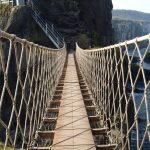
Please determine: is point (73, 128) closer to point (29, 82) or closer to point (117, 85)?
point (29, 82)

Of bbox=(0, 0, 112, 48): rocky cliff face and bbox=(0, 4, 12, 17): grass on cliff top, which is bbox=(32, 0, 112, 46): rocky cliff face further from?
bbox=(0, 4, 12, 17): grass on cliff top

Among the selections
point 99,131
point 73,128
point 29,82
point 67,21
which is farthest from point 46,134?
point 67,21

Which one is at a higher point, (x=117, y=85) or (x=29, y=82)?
(x=29, y=82)

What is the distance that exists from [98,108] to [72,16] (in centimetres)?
2999

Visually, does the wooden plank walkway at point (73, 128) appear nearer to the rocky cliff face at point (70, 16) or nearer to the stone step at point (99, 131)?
the stone step at point (99, 131)

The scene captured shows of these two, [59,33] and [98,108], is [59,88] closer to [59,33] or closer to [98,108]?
[98,108]

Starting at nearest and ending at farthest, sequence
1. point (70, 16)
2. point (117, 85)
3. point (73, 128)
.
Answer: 1. point (73, 128)
2. point (117, 85)
3. point (70, 16)

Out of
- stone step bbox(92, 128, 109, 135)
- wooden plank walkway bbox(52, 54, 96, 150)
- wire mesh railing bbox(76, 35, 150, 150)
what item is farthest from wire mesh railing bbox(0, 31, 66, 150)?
wire mesh railing bbox(76, 35, 150, 150)

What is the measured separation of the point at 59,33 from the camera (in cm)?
3575

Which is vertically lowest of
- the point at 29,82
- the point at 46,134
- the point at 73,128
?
the point at 46,134

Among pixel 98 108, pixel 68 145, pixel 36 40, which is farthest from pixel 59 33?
pixel 68 145

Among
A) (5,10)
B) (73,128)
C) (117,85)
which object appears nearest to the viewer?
(73,128)

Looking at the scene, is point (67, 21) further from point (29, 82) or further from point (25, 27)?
point (29, 82)

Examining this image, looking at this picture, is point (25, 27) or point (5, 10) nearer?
point (5, 10)
